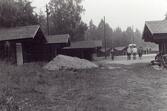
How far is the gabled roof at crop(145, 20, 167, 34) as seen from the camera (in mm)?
27883

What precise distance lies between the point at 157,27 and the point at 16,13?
22.9 m

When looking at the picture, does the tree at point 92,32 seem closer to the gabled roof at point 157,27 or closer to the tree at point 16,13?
the tree at point 16,13


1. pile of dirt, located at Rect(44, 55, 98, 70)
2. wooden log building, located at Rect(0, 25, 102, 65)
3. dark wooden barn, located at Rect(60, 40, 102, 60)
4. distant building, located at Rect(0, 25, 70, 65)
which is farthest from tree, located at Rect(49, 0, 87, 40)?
pile of dirt, located at Rect(44, 55, 98, 70)

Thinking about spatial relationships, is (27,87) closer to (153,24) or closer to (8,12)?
(153,24)

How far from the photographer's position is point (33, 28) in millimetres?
27422

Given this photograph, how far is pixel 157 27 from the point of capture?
28.9m

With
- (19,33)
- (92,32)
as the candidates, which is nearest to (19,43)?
(19,33)

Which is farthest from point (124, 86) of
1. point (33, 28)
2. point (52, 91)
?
point (33, 28)

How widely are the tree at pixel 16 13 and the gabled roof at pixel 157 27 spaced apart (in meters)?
21.4

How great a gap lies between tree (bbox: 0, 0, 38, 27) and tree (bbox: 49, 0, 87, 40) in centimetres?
1733

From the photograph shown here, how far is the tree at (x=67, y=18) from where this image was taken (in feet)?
212

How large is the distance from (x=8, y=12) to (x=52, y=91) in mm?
32361

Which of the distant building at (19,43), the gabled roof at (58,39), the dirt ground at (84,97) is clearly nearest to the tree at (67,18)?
the gabled roof at (58,39)

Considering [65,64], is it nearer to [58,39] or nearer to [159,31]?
[159,31]
